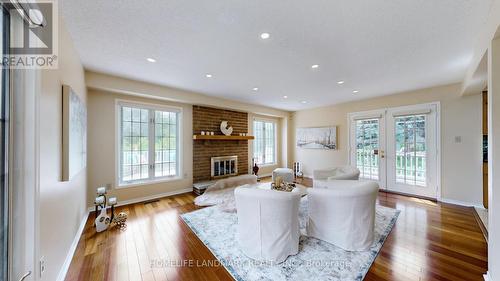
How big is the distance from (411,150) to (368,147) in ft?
2.90

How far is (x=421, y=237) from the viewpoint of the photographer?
7.93ft

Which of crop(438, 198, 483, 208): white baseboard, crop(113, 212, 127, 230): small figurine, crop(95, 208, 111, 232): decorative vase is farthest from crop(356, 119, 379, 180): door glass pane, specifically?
crop(95, 208, 111, 232): decorative vase

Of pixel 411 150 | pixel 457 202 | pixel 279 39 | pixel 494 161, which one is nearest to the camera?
pixel 494 161

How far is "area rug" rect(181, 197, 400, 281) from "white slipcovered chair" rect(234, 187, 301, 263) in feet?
0.32

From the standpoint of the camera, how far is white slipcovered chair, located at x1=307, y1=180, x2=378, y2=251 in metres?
2.09

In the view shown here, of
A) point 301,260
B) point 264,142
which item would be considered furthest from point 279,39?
point 264,142

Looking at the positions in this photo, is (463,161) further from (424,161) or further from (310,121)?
(310,121)

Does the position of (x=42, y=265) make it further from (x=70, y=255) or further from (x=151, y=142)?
(x=151, y=142)

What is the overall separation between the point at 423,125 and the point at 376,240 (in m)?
3.30

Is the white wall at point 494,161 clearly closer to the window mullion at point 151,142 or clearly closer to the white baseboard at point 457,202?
the white baseboard at point 457,202

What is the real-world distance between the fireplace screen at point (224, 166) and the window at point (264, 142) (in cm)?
102

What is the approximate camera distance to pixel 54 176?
1565 mm

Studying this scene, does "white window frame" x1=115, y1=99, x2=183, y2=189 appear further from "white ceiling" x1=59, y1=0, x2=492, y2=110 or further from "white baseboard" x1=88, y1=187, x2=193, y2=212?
"white ceiling" x1=59, y1=0, x2=492, y2=110

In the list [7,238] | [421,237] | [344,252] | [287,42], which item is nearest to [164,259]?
[7,238]
